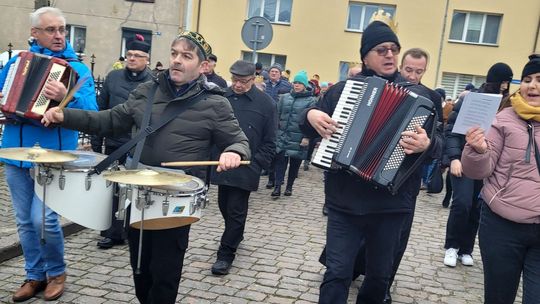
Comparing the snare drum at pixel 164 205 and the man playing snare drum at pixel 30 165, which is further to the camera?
the man playing snare drum at pixel 30 165

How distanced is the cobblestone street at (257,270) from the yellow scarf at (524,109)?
7.10 feet

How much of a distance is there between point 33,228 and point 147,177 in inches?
69.9

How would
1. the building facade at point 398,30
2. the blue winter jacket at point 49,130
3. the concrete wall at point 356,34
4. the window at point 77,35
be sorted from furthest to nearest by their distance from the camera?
the window at point 77,35
the building facade at point 398,30
the concrete wall at point 356,34
the blue winter jacket at point 49,130

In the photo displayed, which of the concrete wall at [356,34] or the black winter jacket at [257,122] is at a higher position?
the concrete wall at [356,34]

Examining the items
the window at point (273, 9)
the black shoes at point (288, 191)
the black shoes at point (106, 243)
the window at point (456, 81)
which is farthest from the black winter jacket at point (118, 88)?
the window at point (456, 81)

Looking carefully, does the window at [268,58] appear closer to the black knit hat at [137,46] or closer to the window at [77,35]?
the window at [77,35]

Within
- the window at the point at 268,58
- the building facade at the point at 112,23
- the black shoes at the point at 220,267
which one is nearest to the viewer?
the black shoes at the point at 220,267

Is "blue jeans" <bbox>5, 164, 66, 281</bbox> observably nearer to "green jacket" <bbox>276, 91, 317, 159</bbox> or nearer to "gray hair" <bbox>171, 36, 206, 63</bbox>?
"gray hair" <bbox>171, 36, 206, 63</bbox>

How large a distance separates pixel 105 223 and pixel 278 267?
247 cm

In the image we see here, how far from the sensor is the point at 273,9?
76.5ft

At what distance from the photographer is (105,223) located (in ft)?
10.5

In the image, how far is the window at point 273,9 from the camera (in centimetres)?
2317

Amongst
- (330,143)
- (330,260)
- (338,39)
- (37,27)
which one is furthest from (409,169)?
(338,39)

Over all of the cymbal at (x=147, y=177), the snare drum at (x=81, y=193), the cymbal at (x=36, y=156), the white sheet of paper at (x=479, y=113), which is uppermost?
the white sheet of paper at (x=479, y=113)
